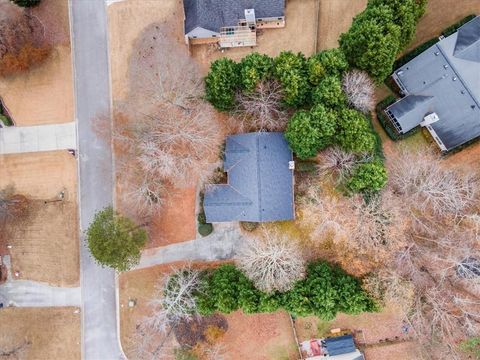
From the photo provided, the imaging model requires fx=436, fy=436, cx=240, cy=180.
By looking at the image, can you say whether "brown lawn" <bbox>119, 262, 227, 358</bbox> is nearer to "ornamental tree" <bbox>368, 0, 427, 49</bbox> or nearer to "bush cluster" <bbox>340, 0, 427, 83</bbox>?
"bush cluster" <bbox>340, 0, 427, 83</bbox>

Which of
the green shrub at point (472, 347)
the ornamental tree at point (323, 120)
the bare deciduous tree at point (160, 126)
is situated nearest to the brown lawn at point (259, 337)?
the bare deciduous tree at point (160, 126)

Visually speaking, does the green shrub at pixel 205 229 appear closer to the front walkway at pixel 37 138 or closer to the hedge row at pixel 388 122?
the front walkway at pixel 37 138

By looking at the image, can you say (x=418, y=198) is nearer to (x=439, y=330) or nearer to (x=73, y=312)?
(x=439, y=330)

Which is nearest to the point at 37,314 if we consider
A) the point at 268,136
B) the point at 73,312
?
the point at 73,312

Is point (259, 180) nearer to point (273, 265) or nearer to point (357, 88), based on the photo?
point (273, 265)

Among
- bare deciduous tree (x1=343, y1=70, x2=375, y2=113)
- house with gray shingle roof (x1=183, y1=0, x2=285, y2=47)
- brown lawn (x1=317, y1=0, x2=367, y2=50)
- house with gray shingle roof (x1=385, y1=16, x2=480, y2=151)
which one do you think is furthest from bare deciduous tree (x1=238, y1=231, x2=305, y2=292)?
house with gray shingle roof (x1=183, y1=0, x2=285, y2=47)
